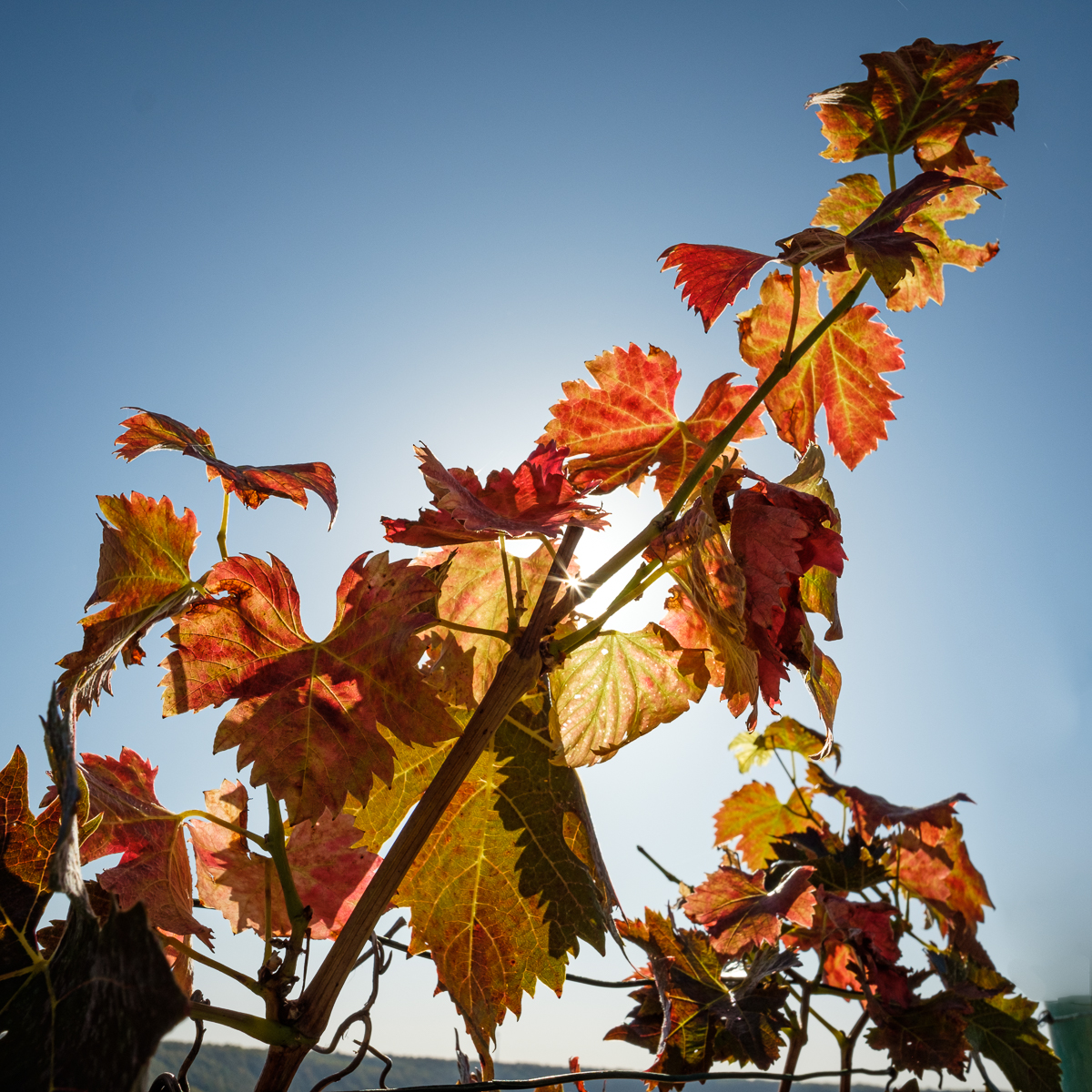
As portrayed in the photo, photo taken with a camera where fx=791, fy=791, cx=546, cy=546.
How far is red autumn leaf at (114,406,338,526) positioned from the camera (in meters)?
0.55

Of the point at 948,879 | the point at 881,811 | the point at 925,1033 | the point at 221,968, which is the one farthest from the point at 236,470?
the point at 948,879

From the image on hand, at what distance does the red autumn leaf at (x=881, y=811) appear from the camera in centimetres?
124

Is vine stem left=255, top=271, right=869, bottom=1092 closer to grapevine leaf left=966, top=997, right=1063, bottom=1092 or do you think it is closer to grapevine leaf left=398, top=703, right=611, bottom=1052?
grapevine leaf left=398, top=703, right=611, bottom=1052

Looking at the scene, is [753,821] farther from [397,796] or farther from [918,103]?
[918,103]

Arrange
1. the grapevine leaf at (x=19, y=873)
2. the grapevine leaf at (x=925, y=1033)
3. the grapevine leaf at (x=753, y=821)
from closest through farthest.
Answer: the grapevine leaf at (x=19, y=873)
the grapevine leaf at (x=925, y=1033)
the grapevine leaf at (x=753, y=821)

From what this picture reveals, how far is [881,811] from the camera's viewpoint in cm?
127

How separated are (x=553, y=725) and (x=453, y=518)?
161mm

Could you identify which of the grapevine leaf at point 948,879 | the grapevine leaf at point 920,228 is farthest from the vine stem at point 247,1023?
the grapevine leaf at point 948,879

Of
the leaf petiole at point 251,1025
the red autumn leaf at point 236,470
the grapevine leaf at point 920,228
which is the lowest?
the leaf petiole at point 251,1025

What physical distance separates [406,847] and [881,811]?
1070 millimetres

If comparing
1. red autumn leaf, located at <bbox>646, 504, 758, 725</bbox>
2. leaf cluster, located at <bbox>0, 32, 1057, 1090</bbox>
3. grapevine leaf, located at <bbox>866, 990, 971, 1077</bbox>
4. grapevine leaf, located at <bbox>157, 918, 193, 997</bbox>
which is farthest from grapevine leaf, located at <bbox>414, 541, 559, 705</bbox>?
grapevine leaf, located at <bbox>866, 990, 971, 1077</bbox>

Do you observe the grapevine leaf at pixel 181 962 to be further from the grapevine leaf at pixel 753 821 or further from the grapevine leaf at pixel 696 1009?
the grapevine leaf at pixel 753 821

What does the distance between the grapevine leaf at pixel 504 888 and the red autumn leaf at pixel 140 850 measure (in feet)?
0.46

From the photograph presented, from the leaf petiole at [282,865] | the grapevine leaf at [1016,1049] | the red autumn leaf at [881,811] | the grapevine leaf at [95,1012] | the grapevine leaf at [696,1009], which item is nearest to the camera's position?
the grapevine leaf at [95,1012]
